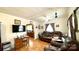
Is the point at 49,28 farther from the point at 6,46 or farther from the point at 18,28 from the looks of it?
the point at 6,46

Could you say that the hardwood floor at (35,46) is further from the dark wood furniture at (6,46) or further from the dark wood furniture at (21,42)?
the dark wood furniture at (6,46)

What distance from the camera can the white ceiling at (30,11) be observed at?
1.94 m

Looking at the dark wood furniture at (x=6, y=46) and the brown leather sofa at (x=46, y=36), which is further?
the brown leather sofa at (x=46, y=36)

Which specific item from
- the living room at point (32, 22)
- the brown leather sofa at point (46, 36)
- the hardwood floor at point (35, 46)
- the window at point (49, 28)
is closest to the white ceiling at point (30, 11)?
the living room at point (32, 22)

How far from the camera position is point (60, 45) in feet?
6.50

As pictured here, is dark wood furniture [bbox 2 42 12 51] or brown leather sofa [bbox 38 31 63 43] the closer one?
dark wood furniture [bbox 2 42 12 51]

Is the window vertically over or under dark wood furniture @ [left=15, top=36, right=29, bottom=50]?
over

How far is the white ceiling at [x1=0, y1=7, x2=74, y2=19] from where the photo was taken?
1938 mm

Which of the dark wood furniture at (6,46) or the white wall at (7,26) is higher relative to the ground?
the white wall at (7,26)

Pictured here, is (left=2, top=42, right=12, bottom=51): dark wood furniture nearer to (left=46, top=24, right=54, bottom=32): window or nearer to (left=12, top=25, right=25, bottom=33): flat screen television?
(left=12, top=25, right=25, bottom=33): flat screen television

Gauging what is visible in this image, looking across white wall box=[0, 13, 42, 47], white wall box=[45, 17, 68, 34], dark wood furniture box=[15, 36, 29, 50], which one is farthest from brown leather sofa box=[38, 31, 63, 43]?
white wall box=[0, 13, 42, 47]

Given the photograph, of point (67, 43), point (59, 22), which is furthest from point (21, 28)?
point (67, 43)
